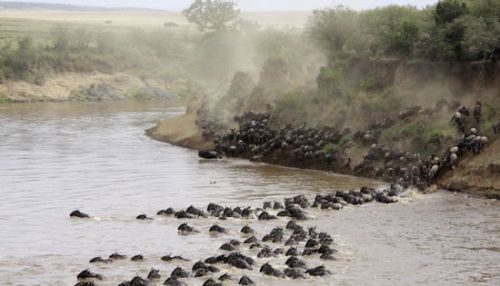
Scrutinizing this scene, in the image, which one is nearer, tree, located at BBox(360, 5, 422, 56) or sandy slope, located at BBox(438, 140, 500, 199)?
sandy slope, located at BBox(438, 140, 500, 199)

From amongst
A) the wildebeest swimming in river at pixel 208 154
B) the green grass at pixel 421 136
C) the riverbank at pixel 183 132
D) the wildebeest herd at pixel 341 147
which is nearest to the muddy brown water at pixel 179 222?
the wildebeest swimming in river at pixel 208 154

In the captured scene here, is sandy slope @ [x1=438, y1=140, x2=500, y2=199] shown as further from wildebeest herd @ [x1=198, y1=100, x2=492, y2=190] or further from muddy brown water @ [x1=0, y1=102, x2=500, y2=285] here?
muddy brown water @ [x1=0, y1=102, x2=500, y2=285]

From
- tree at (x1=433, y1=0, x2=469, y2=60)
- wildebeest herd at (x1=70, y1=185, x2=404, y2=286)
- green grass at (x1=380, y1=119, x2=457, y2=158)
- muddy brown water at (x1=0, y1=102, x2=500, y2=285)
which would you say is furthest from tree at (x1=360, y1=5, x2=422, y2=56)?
wildebeest herd at (x1=70, y1=185, x2=404, y2=286)

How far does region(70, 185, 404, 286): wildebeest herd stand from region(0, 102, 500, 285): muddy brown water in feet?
0.85

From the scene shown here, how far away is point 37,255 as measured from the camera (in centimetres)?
2386

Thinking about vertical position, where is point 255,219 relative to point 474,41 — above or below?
below

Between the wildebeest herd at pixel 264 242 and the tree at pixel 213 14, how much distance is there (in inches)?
2881

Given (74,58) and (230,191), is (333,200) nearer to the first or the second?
(230,191)

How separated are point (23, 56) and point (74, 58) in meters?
7.09

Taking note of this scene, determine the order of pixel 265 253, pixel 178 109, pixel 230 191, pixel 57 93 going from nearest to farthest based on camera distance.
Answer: pixel 265 253 < pixel 230 191 < pixel 178 109 < pixel 57 93

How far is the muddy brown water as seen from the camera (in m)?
22.1

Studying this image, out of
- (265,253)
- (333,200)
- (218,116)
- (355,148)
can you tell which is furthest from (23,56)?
(265,253)

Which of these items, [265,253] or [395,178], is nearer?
[265,253]

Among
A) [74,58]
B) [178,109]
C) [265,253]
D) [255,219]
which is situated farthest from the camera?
[74,58]
